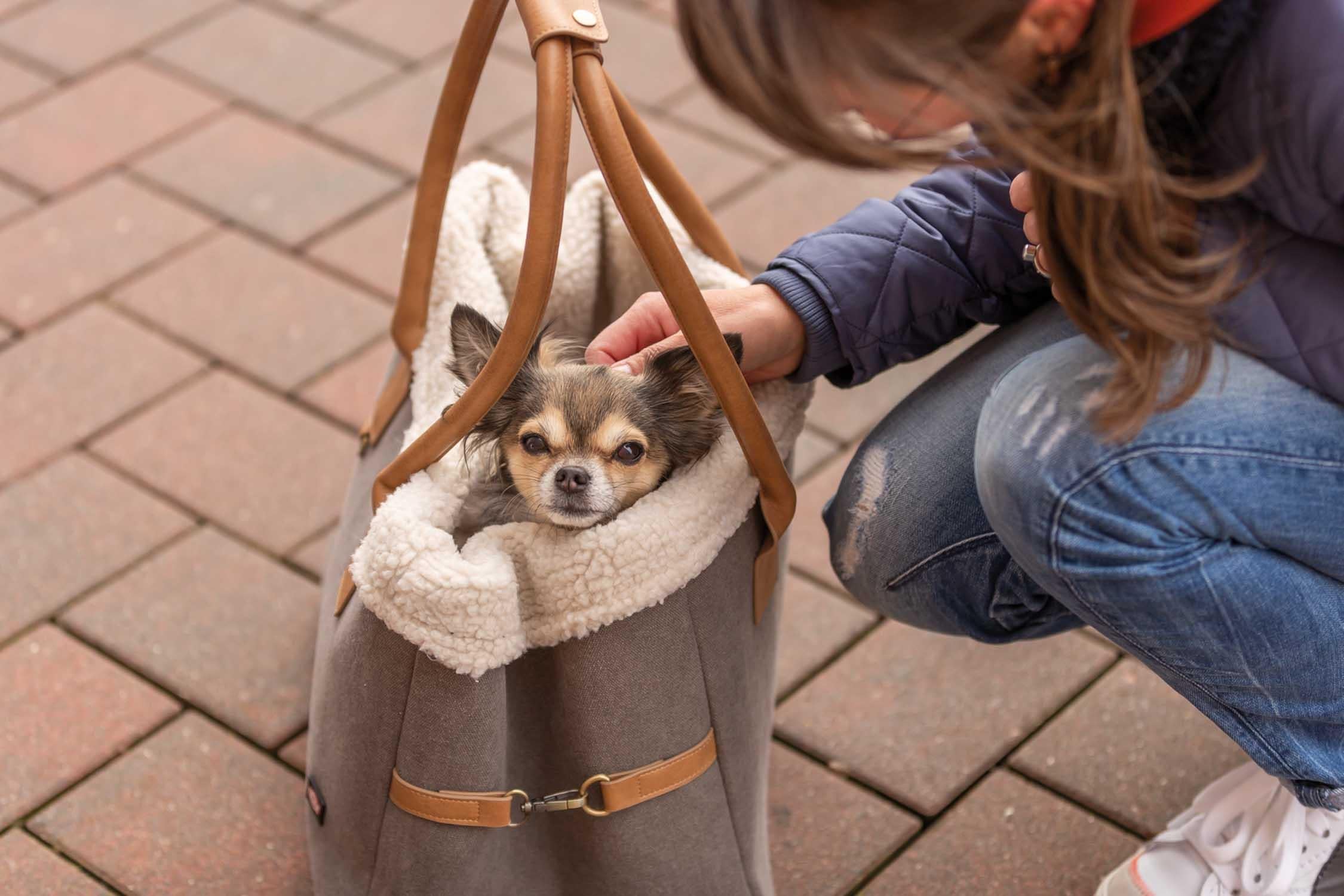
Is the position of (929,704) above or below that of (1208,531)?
below

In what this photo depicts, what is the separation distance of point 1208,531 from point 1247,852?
50cm

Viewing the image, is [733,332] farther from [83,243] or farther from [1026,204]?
[83,243]

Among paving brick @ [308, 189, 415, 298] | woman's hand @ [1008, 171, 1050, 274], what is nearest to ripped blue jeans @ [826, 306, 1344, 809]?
woman's hand @ [1008, 171, 1050, 274]

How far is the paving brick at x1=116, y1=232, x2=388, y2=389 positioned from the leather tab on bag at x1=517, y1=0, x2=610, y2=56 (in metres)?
1.40

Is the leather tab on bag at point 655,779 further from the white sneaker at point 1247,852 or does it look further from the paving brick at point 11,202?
the paving brick at point 11,202

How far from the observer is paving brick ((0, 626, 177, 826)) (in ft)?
6.27

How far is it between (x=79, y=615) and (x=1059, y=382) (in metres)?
1.51

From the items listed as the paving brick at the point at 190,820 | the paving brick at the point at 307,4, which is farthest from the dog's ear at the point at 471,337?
the paving brick at the point at 307,4

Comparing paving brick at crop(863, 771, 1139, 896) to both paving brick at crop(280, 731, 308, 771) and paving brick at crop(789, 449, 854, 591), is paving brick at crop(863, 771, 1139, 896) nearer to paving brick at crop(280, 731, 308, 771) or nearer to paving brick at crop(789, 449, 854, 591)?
paving brick at crop(789, 449, 854, 591)

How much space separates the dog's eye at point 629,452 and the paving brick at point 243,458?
840mm

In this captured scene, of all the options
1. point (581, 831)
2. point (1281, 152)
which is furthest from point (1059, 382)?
point (581, 831)

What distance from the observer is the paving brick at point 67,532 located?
7.21ft

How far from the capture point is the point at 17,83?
3.36 m

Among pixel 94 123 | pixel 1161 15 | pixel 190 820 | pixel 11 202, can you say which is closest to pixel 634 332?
pixel 1161 15
